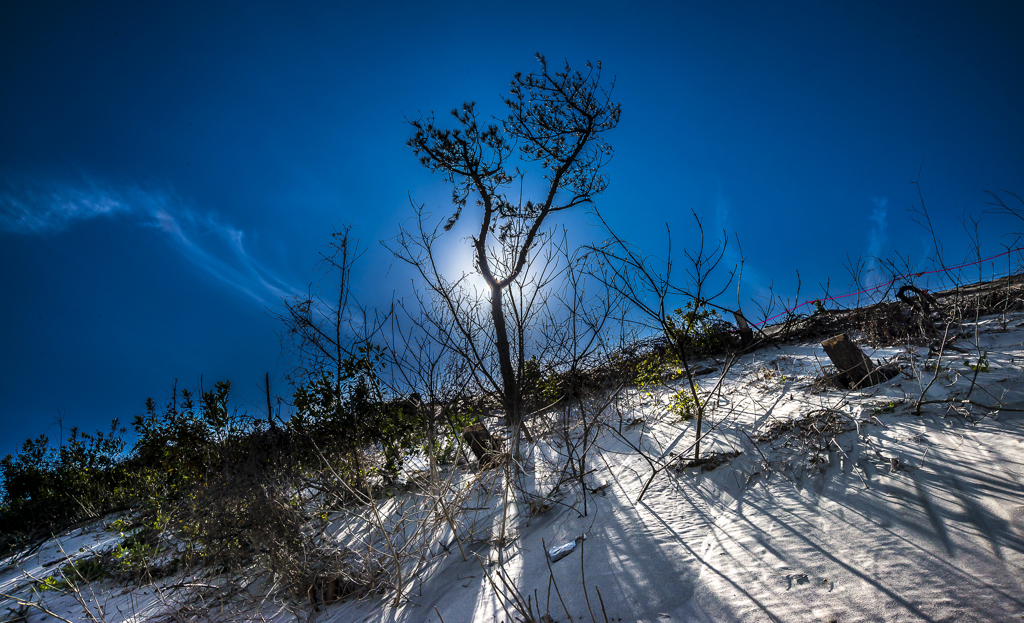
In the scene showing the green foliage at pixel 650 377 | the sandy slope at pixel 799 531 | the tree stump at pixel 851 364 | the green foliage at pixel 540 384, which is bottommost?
the sandy slope at pixel 799 531

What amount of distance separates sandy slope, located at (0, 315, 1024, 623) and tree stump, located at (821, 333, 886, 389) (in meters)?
0.17

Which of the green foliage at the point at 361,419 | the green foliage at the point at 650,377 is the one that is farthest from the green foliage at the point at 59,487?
the green foliage at the point at 650,377

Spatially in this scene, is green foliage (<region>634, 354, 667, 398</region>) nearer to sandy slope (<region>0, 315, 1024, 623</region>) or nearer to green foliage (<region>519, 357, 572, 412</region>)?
green foliage (<region>519, 357, 572, 412</region>)

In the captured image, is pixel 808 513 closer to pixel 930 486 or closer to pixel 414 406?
pixel 930 486

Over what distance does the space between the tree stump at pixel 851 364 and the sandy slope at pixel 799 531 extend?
0.17 m

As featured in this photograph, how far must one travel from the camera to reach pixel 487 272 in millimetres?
6461

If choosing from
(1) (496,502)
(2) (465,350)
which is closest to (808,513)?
(1) (496,502)

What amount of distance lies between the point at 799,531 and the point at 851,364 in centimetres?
226

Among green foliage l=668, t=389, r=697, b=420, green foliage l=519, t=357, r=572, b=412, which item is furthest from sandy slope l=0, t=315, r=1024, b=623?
green foliage l=519, t=357, r=572, b=412

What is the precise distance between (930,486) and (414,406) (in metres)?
4.07

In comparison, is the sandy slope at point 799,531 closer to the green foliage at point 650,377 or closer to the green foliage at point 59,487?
the green foliage at point 650,377

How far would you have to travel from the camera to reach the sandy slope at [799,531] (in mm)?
1627

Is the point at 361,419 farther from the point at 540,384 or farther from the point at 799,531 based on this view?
the point at 799,531

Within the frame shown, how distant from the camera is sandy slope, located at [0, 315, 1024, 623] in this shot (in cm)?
163
